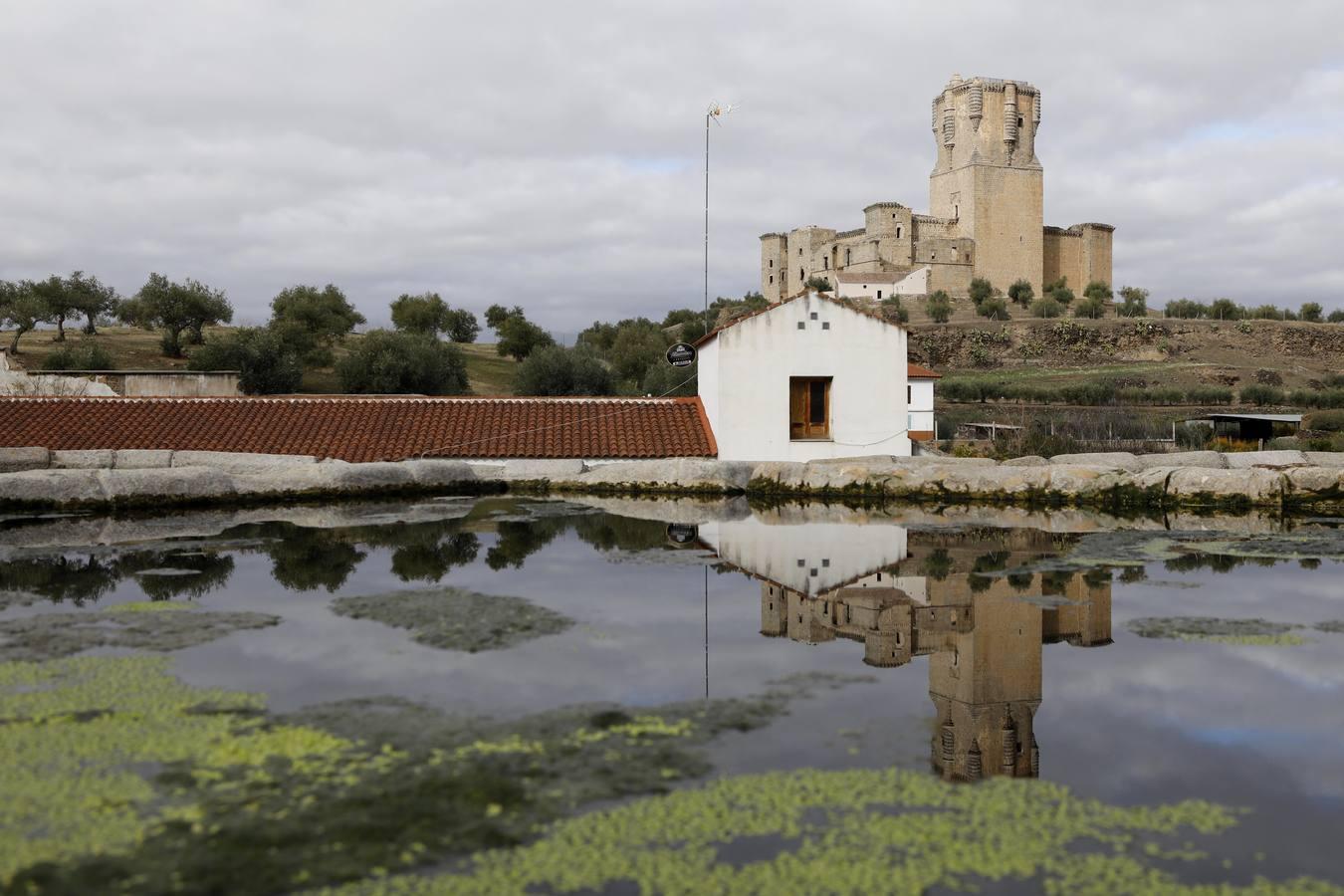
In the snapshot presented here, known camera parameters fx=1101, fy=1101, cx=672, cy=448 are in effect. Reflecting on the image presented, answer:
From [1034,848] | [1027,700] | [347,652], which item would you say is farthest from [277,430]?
[1034,848]

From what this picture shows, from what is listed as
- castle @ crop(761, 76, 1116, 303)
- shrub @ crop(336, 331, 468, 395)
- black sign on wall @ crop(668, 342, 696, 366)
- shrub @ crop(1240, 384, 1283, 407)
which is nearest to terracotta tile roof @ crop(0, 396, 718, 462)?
black sign on wall @ crop(668, 342, 696, 366)

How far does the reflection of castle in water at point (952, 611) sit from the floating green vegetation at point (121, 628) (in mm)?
3896

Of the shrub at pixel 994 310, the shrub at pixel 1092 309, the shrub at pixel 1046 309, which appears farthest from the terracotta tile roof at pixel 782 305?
the shrub at pixel 1046 309

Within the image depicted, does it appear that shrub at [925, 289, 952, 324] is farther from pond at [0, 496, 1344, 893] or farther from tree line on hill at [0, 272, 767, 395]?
pond at [0, 496, 1344, 893]

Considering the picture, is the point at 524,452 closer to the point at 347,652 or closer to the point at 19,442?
the point at 19,442

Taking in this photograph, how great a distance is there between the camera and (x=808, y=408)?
19.9 metres

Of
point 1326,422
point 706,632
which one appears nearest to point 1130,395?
point 1326,422

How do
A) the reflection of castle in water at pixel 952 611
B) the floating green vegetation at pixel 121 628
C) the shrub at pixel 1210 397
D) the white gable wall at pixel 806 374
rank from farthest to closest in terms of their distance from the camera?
the shrub at pixel 1210 397 < the white gable wall at pixel 806 374 < the floating green vegetation at pixel 121 628 < the reflection of castle in water at pixel 952 611

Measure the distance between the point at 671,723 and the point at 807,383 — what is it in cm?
1471

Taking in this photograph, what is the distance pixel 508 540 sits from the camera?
12047 mm

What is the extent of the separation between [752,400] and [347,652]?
1313 cm

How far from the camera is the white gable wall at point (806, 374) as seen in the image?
19469 mm

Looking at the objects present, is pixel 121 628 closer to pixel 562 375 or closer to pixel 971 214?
pixel 562 375

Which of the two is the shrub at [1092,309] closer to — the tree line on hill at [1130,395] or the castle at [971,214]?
the castle at [971,214]
